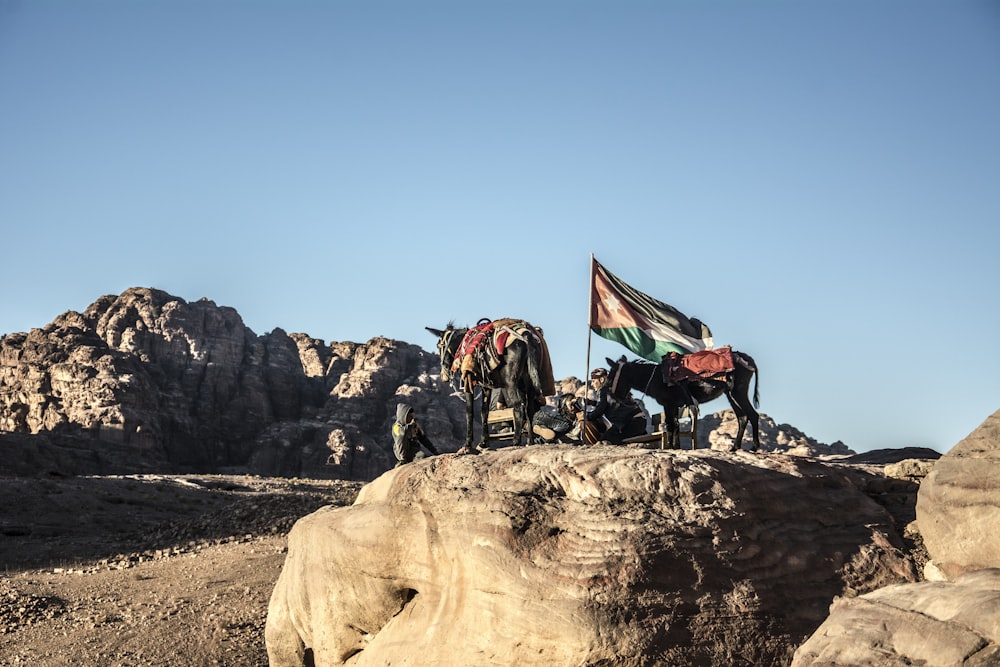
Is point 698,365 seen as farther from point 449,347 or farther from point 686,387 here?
point 449,347

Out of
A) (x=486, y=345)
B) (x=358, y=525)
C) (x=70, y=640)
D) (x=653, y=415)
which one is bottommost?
(x=70, y=640)

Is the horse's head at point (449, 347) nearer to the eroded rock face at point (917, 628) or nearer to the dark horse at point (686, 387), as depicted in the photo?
the dark horse at point (686, 387)

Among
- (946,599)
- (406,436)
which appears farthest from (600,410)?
(946,599)

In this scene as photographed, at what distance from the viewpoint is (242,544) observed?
20.4 m

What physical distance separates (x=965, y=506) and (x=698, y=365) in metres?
6.20

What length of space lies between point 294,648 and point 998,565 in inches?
314

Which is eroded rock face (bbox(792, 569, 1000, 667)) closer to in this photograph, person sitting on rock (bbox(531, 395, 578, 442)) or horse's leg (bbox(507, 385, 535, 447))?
horse's leg (bbox(507, 385, 535, 447))

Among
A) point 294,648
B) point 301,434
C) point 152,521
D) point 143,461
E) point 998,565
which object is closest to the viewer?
point 998,565

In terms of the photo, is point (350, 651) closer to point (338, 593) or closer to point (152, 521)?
point (338, 593)

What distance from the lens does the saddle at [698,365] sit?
13969 millimetres

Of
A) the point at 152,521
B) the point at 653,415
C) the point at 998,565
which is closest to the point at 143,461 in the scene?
the point at 152,521

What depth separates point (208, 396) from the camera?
64.2 meters

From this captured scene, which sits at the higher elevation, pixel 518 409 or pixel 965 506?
pixel 518 409

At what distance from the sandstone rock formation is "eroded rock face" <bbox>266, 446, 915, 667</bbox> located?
1.97ft
